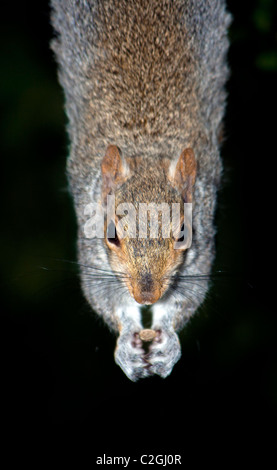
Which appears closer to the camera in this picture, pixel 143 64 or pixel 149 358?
pixel 149 358

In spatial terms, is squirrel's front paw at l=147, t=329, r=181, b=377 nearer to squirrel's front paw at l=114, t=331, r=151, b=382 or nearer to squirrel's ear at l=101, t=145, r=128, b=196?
squirrel's front paw at l=114, t=331, r=151, b=382

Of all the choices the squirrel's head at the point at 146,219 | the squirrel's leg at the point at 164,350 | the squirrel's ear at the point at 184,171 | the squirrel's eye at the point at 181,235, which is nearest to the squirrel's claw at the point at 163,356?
the squirrel's leg at the point at 164,350

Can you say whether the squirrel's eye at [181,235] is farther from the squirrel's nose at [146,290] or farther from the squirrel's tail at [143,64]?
the squirrel's tail at [143,64]

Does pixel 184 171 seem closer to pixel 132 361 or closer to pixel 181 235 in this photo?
pixel 181 235

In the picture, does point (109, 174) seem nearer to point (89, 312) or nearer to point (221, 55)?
point (89, 312)

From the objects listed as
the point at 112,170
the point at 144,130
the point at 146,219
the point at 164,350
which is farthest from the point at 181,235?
the point at 144,130

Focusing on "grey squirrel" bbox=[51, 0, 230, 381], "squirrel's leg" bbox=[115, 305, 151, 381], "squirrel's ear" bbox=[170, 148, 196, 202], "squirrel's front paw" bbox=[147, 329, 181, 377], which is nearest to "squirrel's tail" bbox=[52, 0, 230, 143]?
"grey squirrel" bbox=[51, 0, 230, 381]

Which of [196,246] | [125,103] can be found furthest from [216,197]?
[125,103]

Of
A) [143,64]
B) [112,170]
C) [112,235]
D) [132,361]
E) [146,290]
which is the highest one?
[143,64]
